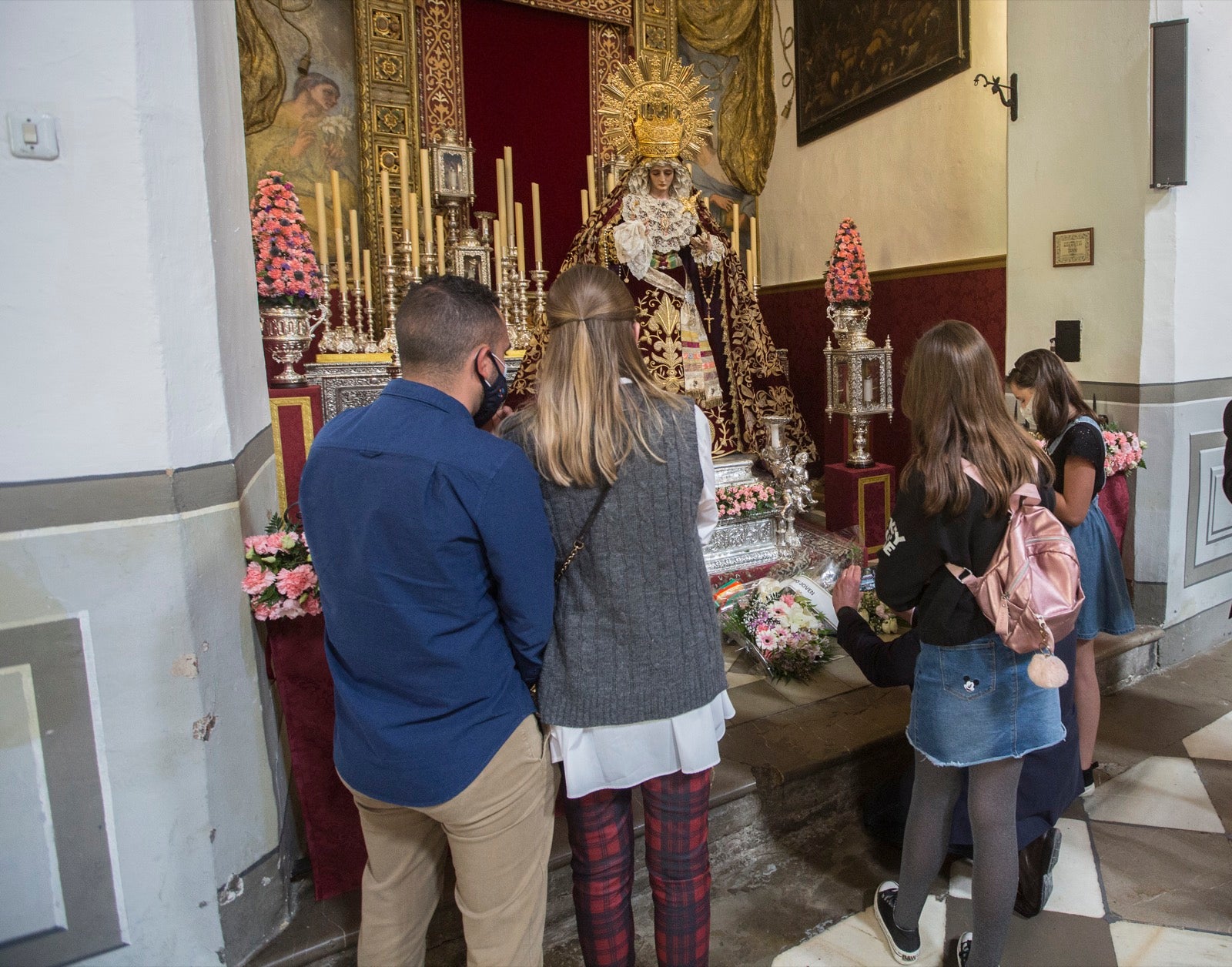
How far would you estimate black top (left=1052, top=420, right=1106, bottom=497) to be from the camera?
2613 millimetres

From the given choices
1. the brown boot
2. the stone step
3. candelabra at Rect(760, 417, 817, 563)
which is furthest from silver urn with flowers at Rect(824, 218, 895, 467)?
the brown boot

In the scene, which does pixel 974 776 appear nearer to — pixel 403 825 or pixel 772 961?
pixel 772 961

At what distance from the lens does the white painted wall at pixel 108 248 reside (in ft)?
5.38

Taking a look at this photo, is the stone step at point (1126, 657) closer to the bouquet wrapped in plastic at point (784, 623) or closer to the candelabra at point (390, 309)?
the bouquet wrapped in plastic at point (784, 623)

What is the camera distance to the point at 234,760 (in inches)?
77.2

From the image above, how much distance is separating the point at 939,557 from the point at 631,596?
2.42 feet

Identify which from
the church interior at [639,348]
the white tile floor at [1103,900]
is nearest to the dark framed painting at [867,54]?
the church interior at [639,348]

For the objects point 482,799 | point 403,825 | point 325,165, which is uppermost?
point 325,165

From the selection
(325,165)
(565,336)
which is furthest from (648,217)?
(565,336)

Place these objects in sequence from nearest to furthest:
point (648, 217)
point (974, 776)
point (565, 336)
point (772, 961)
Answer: point (565, 336) → point (974, 776) → point (772, 961) → point (648, 217)

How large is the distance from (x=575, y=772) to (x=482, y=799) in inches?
8.1

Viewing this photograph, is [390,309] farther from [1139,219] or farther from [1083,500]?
[1139,219]

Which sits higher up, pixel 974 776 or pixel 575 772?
pixel 575 772

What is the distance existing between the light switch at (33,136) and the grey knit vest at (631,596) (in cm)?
108
